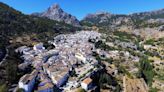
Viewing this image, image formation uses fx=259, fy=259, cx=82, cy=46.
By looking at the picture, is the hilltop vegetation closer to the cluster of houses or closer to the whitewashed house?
the cluster of houses

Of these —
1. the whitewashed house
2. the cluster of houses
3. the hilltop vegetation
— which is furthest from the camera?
the hilltop vegetation

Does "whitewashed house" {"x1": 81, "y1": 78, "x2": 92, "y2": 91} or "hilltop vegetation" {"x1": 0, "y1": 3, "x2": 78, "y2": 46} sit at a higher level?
"hilltop vegetation" {"x1": 0, "y1": 3, "x2": 78, "y2": 46}

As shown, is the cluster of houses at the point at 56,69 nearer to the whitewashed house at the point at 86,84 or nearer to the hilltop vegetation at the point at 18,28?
the whitewashed house at the point at 86,84

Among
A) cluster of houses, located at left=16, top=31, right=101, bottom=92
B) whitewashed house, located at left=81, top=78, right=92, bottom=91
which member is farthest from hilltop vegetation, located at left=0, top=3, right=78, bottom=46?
whitewashed house, located at left=81, top=78, right=92, bottom=91

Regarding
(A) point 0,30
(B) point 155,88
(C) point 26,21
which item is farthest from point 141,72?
Answer: (C) point 26,21

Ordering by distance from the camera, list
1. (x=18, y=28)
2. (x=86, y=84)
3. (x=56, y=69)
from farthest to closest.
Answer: (x=18, y=28) < (x=56, y=69) < (x=86, y=84)

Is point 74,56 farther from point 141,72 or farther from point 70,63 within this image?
point 141,72

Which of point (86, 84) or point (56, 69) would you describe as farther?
point (56, 69)

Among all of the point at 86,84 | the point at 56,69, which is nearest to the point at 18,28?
the point at 56,69

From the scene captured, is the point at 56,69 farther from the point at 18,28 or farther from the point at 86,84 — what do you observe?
the point at 18,28

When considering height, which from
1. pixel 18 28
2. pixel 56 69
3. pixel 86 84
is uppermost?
pixel 18 28
